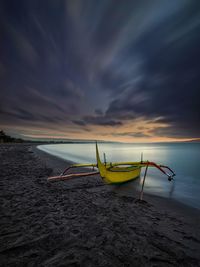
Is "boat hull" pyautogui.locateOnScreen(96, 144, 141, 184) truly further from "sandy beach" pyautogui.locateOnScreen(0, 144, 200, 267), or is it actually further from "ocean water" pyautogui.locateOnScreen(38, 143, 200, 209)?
"sandy beach" pyautogui.locateOnScreen(0, 144, 200, 267)

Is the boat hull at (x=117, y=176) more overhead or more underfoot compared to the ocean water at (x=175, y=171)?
more overhead

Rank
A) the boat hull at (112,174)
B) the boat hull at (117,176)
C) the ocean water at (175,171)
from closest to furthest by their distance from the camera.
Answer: the boat hull at (112,174) < the boat hull at (117,176) < the ocean water at (175,171)

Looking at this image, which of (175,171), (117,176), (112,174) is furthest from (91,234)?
(175,171)

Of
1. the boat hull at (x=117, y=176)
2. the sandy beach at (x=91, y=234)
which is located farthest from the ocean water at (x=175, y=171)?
the sandy beach at (x=91, y=234)

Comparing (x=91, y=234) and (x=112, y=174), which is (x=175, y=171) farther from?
(x=91, y=234)

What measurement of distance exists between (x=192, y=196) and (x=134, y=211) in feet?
19.3

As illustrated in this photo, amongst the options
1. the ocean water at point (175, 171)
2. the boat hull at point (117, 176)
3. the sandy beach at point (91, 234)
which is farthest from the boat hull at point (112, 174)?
the sandy beach at point (91, 234)

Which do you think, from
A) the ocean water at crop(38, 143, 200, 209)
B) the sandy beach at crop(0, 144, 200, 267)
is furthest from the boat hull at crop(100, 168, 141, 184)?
the sandy beach at crop(0, 144, 200, 267)

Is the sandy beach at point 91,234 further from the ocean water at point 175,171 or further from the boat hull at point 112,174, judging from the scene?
the ocean water at point 175,171

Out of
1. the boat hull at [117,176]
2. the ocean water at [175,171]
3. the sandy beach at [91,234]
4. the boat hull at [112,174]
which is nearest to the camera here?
the sandy beach at [91,234]

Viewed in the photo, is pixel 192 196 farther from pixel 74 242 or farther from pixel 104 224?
pixel 74 242

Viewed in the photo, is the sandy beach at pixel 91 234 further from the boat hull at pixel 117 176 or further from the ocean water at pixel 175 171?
the ocean water at pixel 175 171

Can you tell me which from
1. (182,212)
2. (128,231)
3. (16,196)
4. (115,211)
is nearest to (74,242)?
(128,231)

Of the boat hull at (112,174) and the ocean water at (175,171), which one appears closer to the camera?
the boat hull at (112,174)
